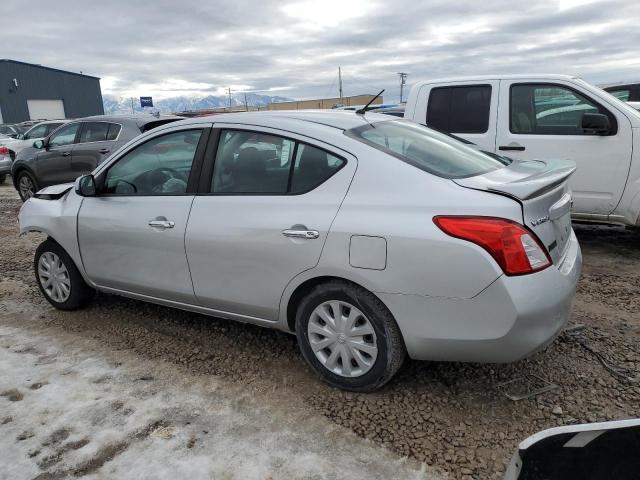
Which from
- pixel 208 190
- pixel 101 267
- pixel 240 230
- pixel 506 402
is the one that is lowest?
pixel 506 402

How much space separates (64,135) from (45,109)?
143 feet

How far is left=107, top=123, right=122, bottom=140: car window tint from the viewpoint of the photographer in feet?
28.0

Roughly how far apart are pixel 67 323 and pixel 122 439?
74.2 inches

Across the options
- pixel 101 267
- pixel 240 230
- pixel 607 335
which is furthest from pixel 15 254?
pixel 607 335

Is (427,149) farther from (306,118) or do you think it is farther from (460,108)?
(460,108)

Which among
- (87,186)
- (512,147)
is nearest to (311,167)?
(87,186)

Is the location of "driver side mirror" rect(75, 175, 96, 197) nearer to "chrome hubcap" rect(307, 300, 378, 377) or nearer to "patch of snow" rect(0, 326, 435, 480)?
"patch of snow" rect(0, 326, 435, 480)

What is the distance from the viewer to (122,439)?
2.67 m

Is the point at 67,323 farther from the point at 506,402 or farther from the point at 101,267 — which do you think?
the point at 506,402

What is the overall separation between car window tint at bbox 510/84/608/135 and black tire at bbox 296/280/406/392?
3792mm

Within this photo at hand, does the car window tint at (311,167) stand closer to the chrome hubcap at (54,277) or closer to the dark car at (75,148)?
the chrome hubcap at (54,277)

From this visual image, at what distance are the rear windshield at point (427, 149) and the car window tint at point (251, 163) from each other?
0.44 metres

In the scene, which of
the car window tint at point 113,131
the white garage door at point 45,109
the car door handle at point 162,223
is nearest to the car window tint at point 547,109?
the car door handle at point 162,223

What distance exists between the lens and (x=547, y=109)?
5590mm
